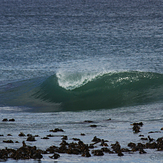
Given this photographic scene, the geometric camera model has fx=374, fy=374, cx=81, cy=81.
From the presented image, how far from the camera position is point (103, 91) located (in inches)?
984

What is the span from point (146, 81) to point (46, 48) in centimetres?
1969

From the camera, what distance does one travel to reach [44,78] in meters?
29.6

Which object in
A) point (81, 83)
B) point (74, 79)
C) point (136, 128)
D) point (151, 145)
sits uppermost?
point (74, 79)

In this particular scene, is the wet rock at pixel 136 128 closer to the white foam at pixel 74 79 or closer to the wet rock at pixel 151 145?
the wet rock at pixel 151 145

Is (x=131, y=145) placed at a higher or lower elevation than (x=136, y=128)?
lower

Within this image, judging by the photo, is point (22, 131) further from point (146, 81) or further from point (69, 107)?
point (146, 81)

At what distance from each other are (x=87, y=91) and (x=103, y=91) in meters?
1.07

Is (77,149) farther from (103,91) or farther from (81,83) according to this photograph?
(81,83)

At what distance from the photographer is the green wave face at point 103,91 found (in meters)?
22.5

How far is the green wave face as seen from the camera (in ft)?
73.9

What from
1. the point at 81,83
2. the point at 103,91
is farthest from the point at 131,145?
the point at 81,83

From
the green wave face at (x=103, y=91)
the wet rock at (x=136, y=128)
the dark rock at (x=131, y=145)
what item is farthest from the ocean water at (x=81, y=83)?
the dark rock at (x=131, y=145)

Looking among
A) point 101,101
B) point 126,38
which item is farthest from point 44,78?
point 126,38

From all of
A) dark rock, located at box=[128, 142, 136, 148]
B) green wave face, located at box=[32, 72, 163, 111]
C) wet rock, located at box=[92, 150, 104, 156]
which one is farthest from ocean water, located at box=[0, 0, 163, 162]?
dark rock, located at box=[128, 142, 136, 148]
